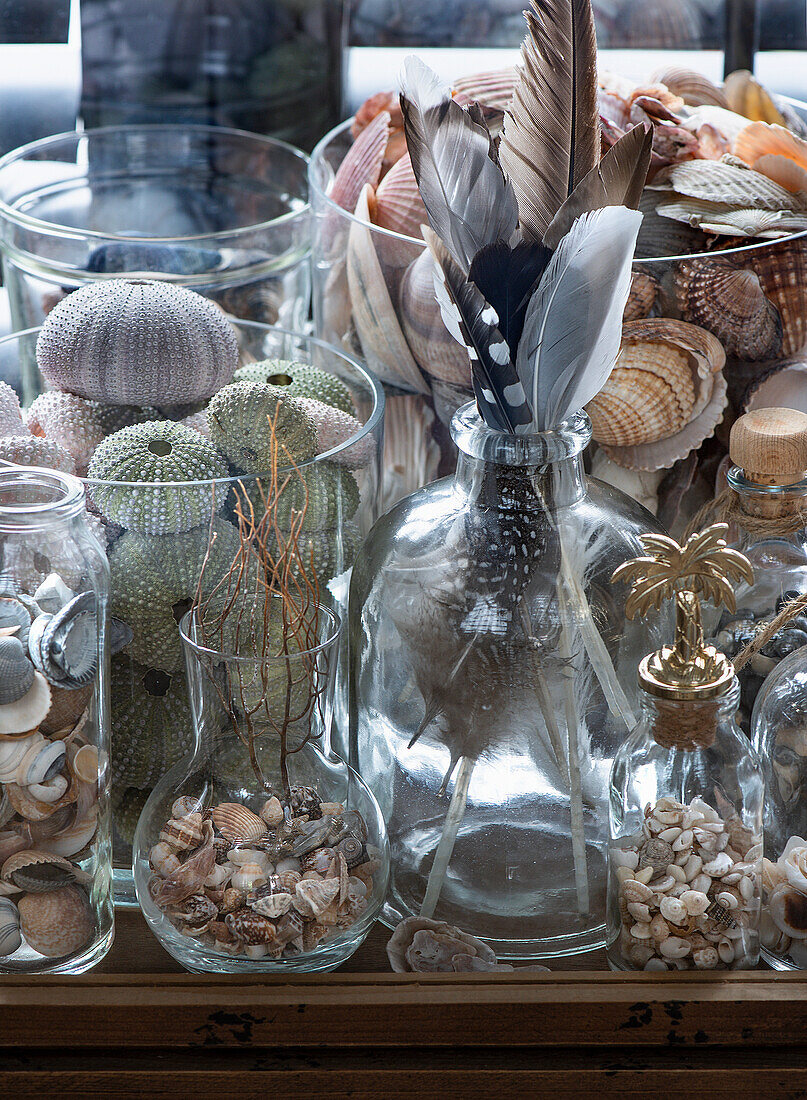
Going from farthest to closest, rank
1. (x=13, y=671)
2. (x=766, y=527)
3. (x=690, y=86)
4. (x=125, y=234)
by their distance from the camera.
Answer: (x=125, y=234), (x=690, y=86), (x=766, y=527), (x=13, y=671)

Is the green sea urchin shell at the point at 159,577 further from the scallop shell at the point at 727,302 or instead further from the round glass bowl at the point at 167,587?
the scallop shell at the point at 727,302

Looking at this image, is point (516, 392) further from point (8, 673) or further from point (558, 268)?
point (8, 673)

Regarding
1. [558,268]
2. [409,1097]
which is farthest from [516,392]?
[409,1097]

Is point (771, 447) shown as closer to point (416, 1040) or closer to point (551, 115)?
point (551, 115)

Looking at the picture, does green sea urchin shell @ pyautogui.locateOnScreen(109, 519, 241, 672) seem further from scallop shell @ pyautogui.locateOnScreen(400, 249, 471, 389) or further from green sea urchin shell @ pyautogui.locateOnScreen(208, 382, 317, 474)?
scallop shell @ pyautogui.locateOnScreen(400, 249, 471, 389)

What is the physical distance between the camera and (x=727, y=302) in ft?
1.87

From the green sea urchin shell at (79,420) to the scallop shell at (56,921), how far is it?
0.59 feet

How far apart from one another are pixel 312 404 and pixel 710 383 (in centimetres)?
19

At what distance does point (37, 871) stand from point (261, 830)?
0.09 m

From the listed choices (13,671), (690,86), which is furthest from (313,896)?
(690,86)

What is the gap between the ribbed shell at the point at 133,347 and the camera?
539 millimetres

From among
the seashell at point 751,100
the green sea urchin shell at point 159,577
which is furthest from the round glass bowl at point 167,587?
the seashell at point 751,100

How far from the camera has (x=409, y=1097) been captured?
0.45 meters

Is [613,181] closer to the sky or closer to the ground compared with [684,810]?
closer to the sky
